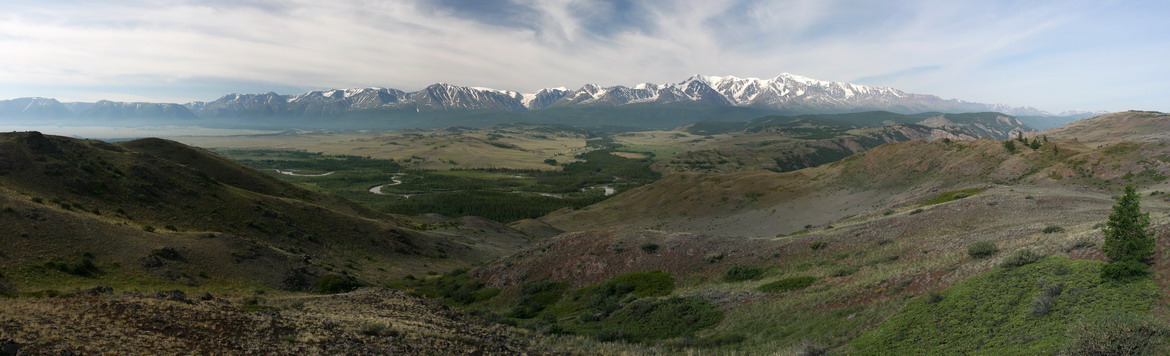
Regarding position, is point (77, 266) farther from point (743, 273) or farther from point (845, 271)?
point (845, 271)

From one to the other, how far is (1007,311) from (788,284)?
12514mm

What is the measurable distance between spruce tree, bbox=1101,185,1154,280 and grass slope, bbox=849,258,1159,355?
0.56 meters

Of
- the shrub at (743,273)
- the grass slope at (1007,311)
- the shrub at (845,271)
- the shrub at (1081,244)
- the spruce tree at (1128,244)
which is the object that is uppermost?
the spruce tree at (1128,244)

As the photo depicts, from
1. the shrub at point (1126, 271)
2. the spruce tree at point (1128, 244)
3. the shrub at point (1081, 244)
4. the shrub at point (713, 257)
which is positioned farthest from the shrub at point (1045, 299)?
the shrub at point (713, 257)

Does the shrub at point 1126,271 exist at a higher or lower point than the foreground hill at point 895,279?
higher

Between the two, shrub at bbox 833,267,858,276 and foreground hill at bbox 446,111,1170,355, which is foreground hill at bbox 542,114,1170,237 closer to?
foreground hill at bbox 446,111,1170,355

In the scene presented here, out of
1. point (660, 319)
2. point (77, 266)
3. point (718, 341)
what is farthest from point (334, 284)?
point (718, 341)

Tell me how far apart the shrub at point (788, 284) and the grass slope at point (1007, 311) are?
325 inches

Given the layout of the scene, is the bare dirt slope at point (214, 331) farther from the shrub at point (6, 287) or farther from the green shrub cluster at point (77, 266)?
the green shrub cluster at point (77, 266)

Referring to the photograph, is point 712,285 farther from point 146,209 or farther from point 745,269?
point 146,209

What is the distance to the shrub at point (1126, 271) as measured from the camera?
16656 millimetres

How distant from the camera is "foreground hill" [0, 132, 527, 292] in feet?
118

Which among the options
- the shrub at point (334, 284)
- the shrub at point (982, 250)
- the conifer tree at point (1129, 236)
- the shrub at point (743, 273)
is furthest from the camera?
the shrub at point (334, 284)

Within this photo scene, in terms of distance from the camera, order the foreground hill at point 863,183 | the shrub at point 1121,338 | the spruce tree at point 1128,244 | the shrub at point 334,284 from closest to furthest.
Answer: the shrub at point 1121,338
the spruce tree at point 1128,244
the shrub at point 334,284
the foreground hill at point 863,183
